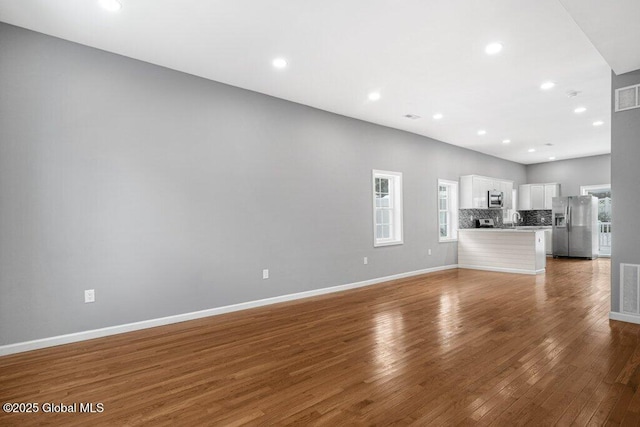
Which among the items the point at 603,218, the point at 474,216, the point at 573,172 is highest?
the point at 573,172

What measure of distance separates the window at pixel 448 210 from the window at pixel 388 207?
1.84m

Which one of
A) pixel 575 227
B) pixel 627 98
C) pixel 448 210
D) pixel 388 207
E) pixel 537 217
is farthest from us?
pixel 537 217

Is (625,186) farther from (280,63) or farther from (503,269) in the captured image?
(280,63)

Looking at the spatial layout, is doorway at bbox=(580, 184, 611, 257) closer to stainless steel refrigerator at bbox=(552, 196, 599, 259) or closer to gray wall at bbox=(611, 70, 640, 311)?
stainless steel refrigerator at bbox=(552, 196, 599, 259)

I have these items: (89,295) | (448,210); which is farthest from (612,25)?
(448,210)

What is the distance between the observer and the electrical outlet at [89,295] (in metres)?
3.52

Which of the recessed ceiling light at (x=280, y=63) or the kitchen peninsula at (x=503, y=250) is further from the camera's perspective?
the kitchen peninsula at (x=503, y=250)

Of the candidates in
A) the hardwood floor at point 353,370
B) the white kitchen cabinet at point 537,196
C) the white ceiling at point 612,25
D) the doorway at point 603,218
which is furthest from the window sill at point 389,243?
the doorway at point 603,218

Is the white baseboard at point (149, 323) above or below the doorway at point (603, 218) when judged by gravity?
below

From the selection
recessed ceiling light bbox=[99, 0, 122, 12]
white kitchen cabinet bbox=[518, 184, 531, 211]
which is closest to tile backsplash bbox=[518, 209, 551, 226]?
white kitchen cabinet bbox=[518, 184, 531, 211]

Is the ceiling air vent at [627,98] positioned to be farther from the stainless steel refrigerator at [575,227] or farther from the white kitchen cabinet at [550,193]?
the white kitchen cabinet at [550,193]

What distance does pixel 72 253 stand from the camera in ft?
11.3

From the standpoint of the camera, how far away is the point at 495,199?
9094 mm

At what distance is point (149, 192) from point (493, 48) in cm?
421
